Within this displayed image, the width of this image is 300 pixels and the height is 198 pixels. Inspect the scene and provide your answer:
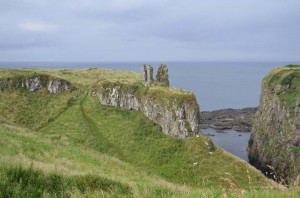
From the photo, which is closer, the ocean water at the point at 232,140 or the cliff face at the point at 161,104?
the cliff face at the point at 161,104

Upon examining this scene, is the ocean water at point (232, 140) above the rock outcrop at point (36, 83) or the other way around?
the other way around

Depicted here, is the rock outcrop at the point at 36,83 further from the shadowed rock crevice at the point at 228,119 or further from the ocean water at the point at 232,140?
the shadowed rock crevice at the point at 228,119

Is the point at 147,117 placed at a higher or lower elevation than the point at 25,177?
lower

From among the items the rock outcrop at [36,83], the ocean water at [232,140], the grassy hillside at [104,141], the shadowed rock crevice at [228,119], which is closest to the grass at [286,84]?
the ocean water at [232,140]

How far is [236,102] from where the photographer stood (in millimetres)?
184750

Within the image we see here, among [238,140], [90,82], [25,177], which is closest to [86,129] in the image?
[90,82]

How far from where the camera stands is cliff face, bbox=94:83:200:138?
57.0 meters

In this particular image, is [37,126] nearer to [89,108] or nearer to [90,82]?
[89,108]

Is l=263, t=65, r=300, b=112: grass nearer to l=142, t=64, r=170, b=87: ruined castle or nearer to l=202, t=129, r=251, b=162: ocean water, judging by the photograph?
l=202, t=129, r=251, b=162: ocean water

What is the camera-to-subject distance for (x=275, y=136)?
86375mm

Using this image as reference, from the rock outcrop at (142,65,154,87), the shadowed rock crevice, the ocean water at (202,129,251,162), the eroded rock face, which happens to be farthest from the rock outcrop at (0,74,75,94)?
the shadowed rock crevice

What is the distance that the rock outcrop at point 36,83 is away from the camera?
A: 74.4 meters

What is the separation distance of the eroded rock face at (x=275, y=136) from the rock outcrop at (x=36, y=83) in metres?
48.3

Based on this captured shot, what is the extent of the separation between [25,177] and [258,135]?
89258mm
